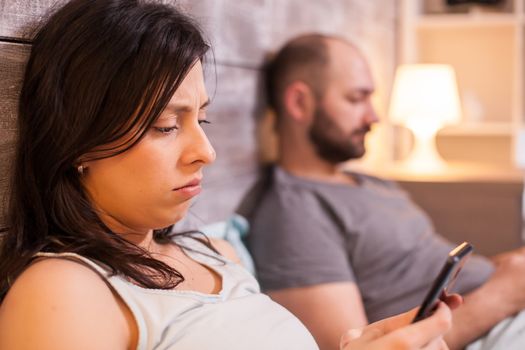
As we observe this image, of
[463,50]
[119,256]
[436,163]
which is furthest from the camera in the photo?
[463,50]

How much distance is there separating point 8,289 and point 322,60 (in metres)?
1.24

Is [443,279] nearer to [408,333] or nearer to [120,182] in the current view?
[408,333]

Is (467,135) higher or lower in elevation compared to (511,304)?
lower

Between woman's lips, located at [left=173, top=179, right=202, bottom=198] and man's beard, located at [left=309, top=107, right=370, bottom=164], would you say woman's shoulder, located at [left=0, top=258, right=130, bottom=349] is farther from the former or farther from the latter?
man's beard, located at [left=309, top=107, right=370, bottom=164]

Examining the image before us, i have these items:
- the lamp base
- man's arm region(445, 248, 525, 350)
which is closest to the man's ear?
man's arm region(445, 248, 525, 350)

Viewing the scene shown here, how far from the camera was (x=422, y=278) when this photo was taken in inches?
71.1

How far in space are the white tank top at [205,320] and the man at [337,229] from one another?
498 millimetres

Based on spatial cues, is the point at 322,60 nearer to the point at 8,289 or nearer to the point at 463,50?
the point at 8,289

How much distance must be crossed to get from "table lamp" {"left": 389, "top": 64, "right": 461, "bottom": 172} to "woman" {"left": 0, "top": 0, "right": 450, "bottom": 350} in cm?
196

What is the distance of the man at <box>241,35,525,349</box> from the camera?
1.60 metres

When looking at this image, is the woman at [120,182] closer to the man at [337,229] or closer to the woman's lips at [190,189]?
the woman's lips at [190,189]

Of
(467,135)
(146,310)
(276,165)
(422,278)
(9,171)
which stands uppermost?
(9,171)

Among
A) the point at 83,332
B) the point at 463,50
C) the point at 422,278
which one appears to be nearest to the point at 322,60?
the point at 422,278

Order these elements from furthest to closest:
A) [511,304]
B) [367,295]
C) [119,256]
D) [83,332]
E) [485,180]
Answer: [485,180]
[367,295]
[511,304]
[119,256]
[83,332]
